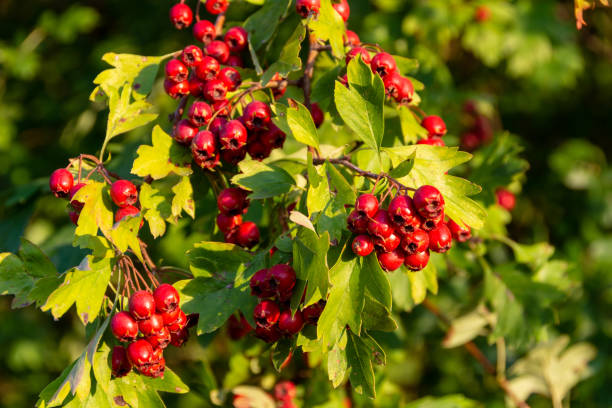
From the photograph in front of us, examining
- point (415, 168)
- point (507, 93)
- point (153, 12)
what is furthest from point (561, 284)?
point (153, 12)

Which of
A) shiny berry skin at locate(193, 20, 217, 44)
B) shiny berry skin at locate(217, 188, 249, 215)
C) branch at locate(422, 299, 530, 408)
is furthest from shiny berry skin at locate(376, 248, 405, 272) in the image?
branch at locate(422, 299, 530, 408)

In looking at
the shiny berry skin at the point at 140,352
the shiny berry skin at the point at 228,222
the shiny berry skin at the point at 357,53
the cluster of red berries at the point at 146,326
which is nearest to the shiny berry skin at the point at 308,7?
the shiny berry skin at the point at 357,53

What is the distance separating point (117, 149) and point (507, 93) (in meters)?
3.03

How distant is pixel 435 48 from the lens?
11.2ft

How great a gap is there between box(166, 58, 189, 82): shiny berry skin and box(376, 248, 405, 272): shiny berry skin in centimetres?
73

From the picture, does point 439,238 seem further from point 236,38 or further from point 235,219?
point 236,38

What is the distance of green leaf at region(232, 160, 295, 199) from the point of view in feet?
4.21

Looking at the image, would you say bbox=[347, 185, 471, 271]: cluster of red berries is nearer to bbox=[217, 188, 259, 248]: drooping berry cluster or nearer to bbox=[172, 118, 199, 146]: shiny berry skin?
bbox=[217, 188, 259, 248]: drooping berry cluster

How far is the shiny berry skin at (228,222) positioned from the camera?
1.46 meters

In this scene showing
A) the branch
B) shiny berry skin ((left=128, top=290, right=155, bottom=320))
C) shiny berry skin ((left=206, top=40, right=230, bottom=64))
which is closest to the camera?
shiny berry skin ((left=128, top=290, right=155, bottom=320))

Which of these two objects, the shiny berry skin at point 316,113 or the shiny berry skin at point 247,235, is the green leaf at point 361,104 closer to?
the shiny berry skin at point 316,113

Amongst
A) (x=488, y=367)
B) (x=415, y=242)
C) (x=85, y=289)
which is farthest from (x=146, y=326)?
(x=488, y=367)

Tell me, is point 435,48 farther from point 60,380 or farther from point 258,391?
point 60,380

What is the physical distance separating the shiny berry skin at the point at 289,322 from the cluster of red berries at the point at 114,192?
439 mm
